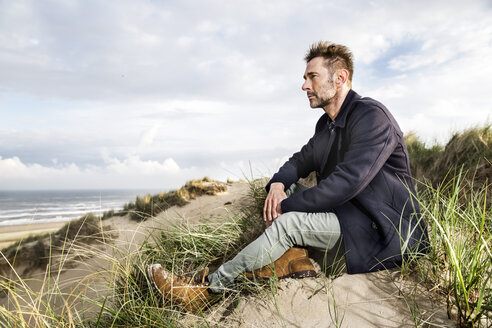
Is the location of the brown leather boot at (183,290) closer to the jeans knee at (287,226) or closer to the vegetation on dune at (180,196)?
the jeans knee at (287,226)

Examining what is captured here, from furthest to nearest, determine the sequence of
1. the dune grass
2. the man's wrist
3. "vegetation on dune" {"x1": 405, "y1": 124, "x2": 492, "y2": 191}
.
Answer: "vegetation on dune" {"x1": 405, "y1": 124, "x2": 492, "y2": 191} < the man's wrist < the dune grass

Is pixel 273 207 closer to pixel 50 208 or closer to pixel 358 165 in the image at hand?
pixel 358 165

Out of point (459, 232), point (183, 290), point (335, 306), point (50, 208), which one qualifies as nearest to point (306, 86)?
point (459, 232)

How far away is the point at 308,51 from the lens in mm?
3471

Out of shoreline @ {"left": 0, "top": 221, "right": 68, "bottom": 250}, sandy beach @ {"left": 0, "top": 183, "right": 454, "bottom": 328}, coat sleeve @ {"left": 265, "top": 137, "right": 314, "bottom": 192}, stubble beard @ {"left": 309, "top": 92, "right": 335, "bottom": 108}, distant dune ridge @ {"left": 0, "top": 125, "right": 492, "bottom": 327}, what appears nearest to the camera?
distant dune ridge @ {"left": 0, "top": 125, "right": 492, "bottom": 327}

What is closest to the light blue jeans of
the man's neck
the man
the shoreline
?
the man

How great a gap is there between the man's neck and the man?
24cm

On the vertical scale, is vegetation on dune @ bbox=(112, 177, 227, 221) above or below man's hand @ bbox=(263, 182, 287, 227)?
below

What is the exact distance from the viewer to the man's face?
3.06 meters

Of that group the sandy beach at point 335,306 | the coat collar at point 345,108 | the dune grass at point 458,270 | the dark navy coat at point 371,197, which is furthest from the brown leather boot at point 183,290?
the coat collar at point 345,108

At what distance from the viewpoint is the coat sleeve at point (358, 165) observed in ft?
8.08

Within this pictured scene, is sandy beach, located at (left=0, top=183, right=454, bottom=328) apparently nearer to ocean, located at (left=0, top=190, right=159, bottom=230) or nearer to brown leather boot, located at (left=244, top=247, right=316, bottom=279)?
brown leather boot, located at (left=244, top=247, right=316, bottom=279)

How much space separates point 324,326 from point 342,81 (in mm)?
2188

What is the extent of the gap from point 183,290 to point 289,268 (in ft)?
3.02
